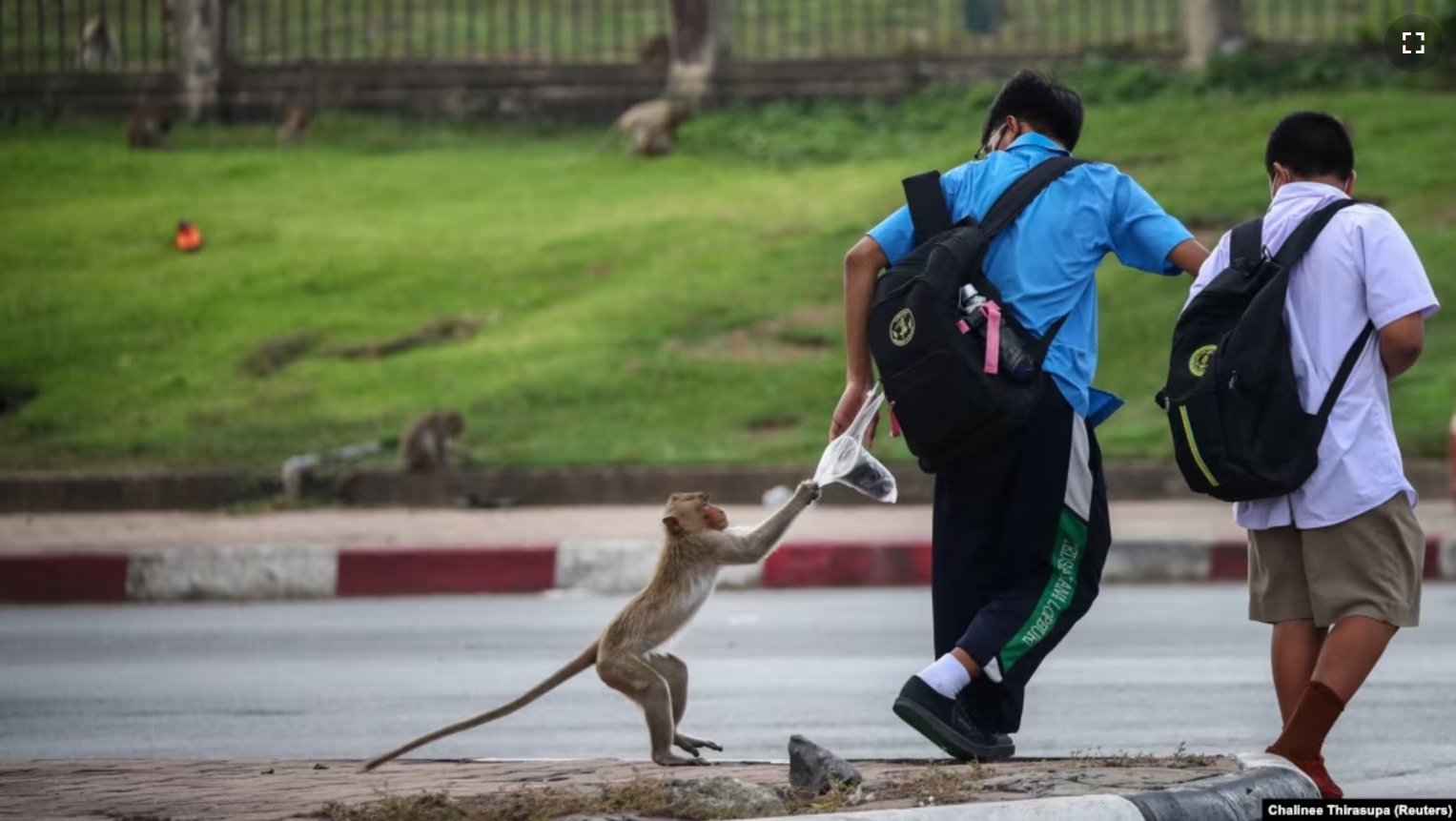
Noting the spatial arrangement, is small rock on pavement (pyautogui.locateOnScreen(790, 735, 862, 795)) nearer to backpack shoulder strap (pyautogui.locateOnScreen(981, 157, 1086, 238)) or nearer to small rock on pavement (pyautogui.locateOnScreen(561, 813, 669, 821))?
small rock on pavement (pyautogui.locateOnScreen(561, 813, 669, 821))

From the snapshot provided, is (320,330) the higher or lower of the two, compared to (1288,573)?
lower

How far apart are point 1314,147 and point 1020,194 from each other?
2.26 feet

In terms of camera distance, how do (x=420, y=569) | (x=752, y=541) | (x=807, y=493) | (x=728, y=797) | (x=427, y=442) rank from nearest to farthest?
(x=728, y=797) < (x=807, y=493) < (x=752, y=541) < (x=420, y=569) < (x=427, y=442)

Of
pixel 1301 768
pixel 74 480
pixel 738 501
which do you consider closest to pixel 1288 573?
pixel 1301 768

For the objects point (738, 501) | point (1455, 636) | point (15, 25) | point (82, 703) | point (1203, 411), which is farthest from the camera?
point (15, 25)

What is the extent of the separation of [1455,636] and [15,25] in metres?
17.3

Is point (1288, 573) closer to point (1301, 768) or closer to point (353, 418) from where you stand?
point (1301, 768)

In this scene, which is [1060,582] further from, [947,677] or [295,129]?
[295,129]

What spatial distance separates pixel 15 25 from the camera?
22.2 m

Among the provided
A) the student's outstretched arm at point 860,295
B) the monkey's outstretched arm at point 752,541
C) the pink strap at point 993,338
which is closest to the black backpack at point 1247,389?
the pink strap at point 993,338

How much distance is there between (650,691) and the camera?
18.4ft

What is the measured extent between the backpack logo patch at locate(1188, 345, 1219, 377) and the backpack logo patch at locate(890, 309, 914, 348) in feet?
2.09

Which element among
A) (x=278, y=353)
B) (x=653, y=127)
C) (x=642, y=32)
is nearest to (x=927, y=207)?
(x=278, y=353)

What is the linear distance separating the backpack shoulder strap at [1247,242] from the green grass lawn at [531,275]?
7.82 meters
